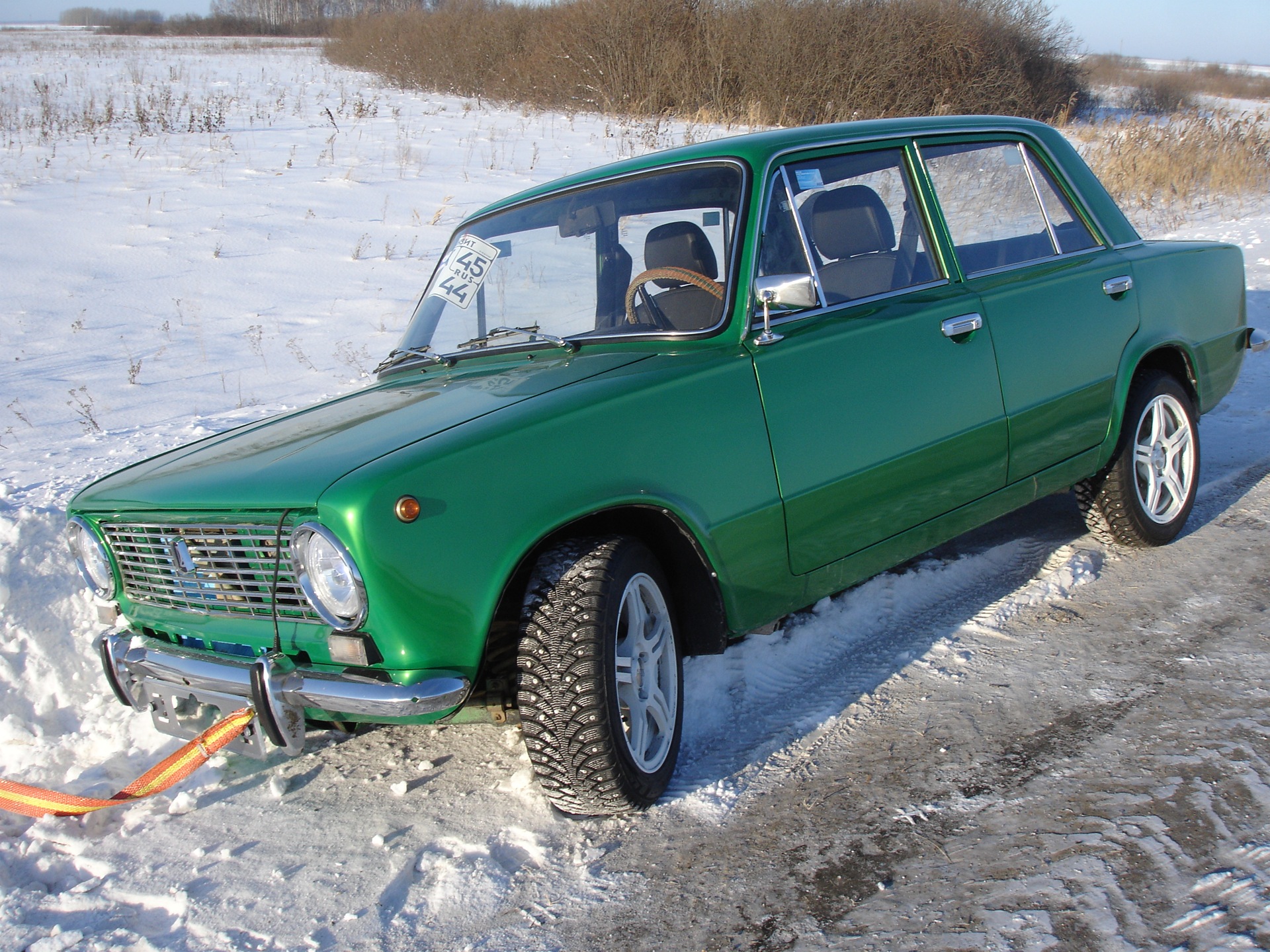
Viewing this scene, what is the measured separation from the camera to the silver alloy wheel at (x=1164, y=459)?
4336 millimetres

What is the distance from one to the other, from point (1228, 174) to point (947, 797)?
14148 mm

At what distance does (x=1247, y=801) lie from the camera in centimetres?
244

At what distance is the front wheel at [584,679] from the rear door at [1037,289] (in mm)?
1793

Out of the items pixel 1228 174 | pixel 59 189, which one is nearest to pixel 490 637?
pixel 59 189

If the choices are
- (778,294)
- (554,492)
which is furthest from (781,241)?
(554,492)

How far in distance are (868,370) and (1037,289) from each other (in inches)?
42.1

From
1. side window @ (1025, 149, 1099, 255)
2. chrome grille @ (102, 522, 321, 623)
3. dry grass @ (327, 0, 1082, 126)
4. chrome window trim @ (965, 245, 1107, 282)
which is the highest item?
dry grass @ (327, 0, 1082, 126)

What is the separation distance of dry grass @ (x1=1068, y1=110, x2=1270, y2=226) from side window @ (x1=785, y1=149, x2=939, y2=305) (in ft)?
32.0

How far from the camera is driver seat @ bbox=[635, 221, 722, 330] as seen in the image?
307cm

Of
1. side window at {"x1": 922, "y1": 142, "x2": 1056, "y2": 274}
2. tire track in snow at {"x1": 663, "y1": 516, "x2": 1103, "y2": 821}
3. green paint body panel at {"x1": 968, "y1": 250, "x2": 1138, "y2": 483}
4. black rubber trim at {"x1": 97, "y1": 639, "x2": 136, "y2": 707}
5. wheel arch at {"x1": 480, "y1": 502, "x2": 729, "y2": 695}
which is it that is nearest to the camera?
wheel arch at {"x1": 480, "y1": 502, "x2": 729, "y2": 695}

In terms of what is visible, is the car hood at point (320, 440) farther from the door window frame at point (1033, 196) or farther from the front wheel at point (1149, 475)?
the front wheel at point (1149, 475)

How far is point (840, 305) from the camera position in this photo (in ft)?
10.7

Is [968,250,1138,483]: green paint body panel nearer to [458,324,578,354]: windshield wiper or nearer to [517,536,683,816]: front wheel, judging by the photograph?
[458,324,578,354]: windshield wiper

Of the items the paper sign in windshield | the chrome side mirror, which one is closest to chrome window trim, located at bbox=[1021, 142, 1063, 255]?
the chrome side mirror
